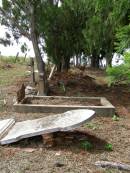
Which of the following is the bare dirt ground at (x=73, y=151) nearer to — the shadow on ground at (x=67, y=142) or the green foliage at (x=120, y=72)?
the shadow on ground at (x=67, y=142)

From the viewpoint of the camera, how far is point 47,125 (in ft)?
18.8

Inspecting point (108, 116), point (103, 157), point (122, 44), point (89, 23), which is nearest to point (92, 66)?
point (89, 23)

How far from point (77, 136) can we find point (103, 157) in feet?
2.99

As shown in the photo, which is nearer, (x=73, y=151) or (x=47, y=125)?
(x=73, y=151)

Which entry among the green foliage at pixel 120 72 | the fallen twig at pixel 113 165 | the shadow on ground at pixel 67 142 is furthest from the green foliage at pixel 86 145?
the green foliage at pixel 120 72

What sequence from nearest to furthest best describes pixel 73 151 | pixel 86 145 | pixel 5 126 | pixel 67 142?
pixel 73 151 < pixel 86 145 < pixel 67 142 < pixel 5 126

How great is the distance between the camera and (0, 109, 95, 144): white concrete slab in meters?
5.40

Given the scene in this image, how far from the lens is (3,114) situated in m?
8.16

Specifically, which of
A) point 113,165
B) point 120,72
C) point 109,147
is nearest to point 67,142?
point 109,147

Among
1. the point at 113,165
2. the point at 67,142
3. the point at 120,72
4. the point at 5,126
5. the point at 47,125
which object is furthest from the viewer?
the point at 120,72

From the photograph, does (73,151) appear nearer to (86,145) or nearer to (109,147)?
(86,145)

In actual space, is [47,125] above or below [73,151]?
above

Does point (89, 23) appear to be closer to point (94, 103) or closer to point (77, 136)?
point (94, 103)

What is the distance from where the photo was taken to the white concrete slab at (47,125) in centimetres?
540
